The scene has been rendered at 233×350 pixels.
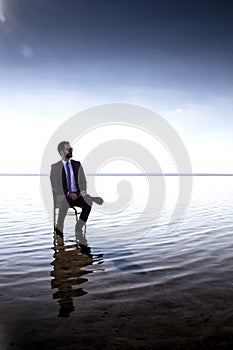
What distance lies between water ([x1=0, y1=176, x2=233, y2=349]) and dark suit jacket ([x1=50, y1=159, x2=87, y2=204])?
1290 millimetres

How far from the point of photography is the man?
8422 millimetres

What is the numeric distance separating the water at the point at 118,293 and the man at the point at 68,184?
0.86 metres

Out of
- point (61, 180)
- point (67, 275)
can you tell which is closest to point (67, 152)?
point (61, 180)

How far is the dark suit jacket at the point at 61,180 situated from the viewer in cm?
844

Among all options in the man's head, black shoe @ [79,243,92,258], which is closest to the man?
the man's head

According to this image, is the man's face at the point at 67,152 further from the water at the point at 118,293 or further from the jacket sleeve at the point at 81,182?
the water at the point at 118,293

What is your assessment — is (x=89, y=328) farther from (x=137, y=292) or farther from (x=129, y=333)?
(x=137, y=292)

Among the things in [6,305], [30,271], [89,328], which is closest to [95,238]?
[30,271]

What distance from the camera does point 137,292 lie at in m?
4.42

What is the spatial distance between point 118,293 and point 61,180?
15.2 ft

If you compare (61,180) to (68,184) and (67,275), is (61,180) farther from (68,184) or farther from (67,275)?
(67,275)

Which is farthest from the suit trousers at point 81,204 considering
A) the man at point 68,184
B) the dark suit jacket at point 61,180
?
the dark suit jacket at point 61,180

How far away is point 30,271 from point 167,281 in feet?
7.89

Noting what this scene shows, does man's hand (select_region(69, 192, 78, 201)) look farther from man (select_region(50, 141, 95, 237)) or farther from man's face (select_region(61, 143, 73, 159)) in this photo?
man's face (select_region(61, 143, 73, 159))
